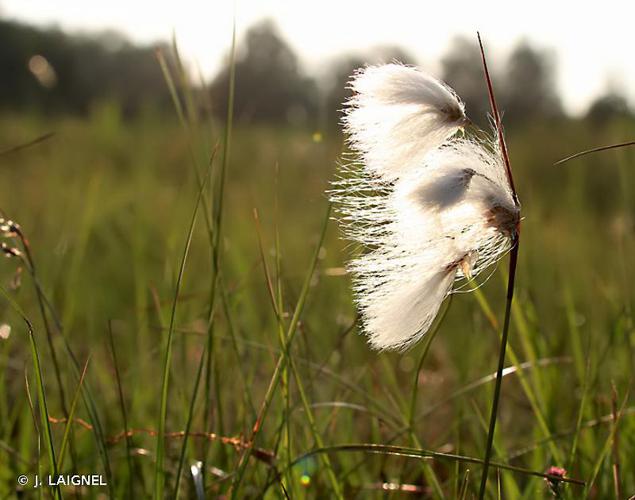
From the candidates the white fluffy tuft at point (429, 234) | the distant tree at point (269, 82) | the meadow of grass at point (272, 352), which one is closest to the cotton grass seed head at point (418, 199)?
the white fluffy tuft at point (429, 234)

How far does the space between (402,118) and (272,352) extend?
22.3 inches

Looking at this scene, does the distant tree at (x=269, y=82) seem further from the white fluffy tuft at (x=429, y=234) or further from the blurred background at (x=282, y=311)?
the white fluffy tuft at (x=429, y=234)

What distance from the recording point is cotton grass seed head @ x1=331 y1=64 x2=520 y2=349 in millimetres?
732

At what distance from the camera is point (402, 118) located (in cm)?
77

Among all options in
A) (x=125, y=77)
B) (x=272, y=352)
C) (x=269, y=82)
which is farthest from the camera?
(x=125, y=77)

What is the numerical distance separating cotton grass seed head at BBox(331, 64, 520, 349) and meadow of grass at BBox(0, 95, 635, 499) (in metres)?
0.15

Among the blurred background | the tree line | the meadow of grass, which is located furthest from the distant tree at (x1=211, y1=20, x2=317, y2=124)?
the meadow of grass

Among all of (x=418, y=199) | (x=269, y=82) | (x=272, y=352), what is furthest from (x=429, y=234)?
(x=269, y=82)

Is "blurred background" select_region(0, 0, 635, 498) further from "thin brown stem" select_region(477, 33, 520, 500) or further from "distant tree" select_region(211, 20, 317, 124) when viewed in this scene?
"distant tree" select_region(211, 20, 317, 124)

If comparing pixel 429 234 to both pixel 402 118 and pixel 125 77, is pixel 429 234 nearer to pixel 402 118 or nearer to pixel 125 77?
pixel 402 118

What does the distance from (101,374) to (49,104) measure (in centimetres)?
1540

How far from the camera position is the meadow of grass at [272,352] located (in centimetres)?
108

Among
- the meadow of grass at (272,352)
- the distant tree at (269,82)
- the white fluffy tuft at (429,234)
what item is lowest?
the meadow of grass at (272,352)

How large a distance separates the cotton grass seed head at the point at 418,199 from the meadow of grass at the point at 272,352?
0.15 m
